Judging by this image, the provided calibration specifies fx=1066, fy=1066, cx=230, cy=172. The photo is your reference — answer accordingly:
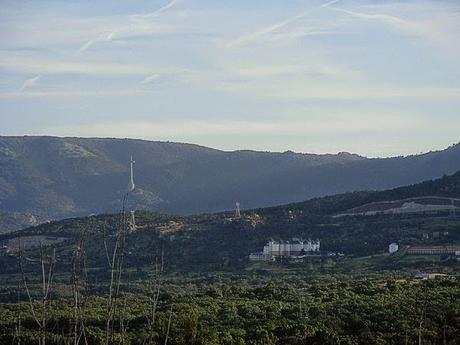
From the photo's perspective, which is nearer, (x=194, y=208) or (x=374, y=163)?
(x=194, y=208)

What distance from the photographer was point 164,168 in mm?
179125

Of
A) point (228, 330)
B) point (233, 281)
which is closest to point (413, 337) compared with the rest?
point (228, 330)

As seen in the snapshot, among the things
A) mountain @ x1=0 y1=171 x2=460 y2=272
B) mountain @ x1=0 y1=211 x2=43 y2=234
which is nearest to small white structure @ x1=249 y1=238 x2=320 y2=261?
mountain @ x1=0 y1=171 x2=460 y2=272

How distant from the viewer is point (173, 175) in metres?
177

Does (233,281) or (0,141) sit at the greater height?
(0,141)

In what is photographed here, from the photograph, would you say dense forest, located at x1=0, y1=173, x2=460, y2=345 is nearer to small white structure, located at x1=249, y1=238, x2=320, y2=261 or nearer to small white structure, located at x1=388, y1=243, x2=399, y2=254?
small white structure, located at x1=388, y1=243, x2=399, y2=254

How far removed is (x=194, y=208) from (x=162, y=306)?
123960 mm

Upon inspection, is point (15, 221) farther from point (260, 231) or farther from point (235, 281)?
point (235, 281)

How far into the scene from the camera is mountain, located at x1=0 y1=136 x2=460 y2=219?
15050cm

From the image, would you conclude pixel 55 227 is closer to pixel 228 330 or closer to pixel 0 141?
pixel 228 330

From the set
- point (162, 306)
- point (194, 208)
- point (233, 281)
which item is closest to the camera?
point (162, 306)

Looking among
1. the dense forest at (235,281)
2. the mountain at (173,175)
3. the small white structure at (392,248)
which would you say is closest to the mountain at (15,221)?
the mountain at (173,175)

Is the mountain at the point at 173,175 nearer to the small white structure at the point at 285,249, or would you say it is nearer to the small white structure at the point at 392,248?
the small white structure at the point at 285,249

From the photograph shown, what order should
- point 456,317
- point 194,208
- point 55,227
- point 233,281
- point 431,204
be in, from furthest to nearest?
1. point 194,208
2. point 55,227
3. point 431,204
4. point 233,281
5. point 456,317
